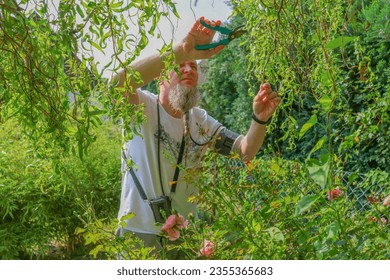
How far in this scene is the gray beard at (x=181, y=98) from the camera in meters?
1.88

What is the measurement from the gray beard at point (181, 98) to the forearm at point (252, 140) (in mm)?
196

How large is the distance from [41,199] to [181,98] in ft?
4.84

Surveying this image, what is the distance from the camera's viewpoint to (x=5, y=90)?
3.67 ft

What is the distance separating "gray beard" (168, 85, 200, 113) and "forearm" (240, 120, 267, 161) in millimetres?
196

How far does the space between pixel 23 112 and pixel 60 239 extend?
8.03 ft

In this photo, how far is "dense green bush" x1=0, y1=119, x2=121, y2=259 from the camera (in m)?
3.10

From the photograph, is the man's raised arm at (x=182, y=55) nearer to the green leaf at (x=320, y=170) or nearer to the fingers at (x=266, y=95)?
the fingers at (x=266, y=95)

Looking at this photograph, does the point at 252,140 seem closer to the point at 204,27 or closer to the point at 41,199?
the point at 204,27

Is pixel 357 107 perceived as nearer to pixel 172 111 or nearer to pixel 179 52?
pixel 172 111

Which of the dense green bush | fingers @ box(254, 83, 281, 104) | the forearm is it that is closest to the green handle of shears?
fingers @ box(254, 83, 281, 104)

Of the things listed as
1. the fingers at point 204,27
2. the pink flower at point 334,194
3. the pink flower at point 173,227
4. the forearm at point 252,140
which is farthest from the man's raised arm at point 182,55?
the pink flower at point 334,194

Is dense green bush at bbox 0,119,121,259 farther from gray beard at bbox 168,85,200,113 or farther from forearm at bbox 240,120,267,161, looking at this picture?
forearm at bbox 240,120,267,161

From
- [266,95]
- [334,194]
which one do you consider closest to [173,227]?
[334,194]
